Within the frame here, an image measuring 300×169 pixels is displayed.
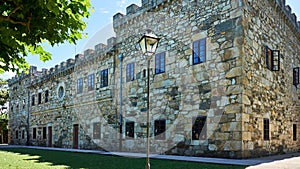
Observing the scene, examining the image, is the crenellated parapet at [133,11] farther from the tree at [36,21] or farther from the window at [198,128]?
the tree at [36,21]

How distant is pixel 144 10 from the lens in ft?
44.1

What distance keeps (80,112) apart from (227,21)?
10.9 meters

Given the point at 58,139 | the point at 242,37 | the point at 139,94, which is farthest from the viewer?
the point at 58,139

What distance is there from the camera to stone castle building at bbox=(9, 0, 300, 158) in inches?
389

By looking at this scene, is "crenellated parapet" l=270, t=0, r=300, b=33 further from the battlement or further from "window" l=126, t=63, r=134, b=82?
"window" l=126, t=63, r=134, b=82

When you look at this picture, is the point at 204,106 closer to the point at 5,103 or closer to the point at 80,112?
the point at 80,112

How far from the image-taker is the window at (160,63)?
1241cm

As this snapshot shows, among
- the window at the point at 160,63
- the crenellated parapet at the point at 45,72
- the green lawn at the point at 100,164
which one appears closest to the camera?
the green lawn at the point at 100,164

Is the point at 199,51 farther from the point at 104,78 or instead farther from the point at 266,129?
the point at 104,78

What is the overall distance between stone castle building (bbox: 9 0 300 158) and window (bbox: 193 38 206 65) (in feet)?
0.12

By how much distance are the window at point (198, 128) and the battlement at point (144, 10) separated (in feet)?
17.2

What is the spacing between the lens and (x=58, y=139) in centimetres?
1991

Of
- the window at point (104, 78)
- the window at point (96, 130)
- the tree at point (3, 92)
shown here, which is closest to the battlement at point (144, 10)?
the window at point (104, 78)

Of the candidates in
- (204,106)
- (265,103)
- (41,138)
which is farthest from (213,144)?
(41,138)
